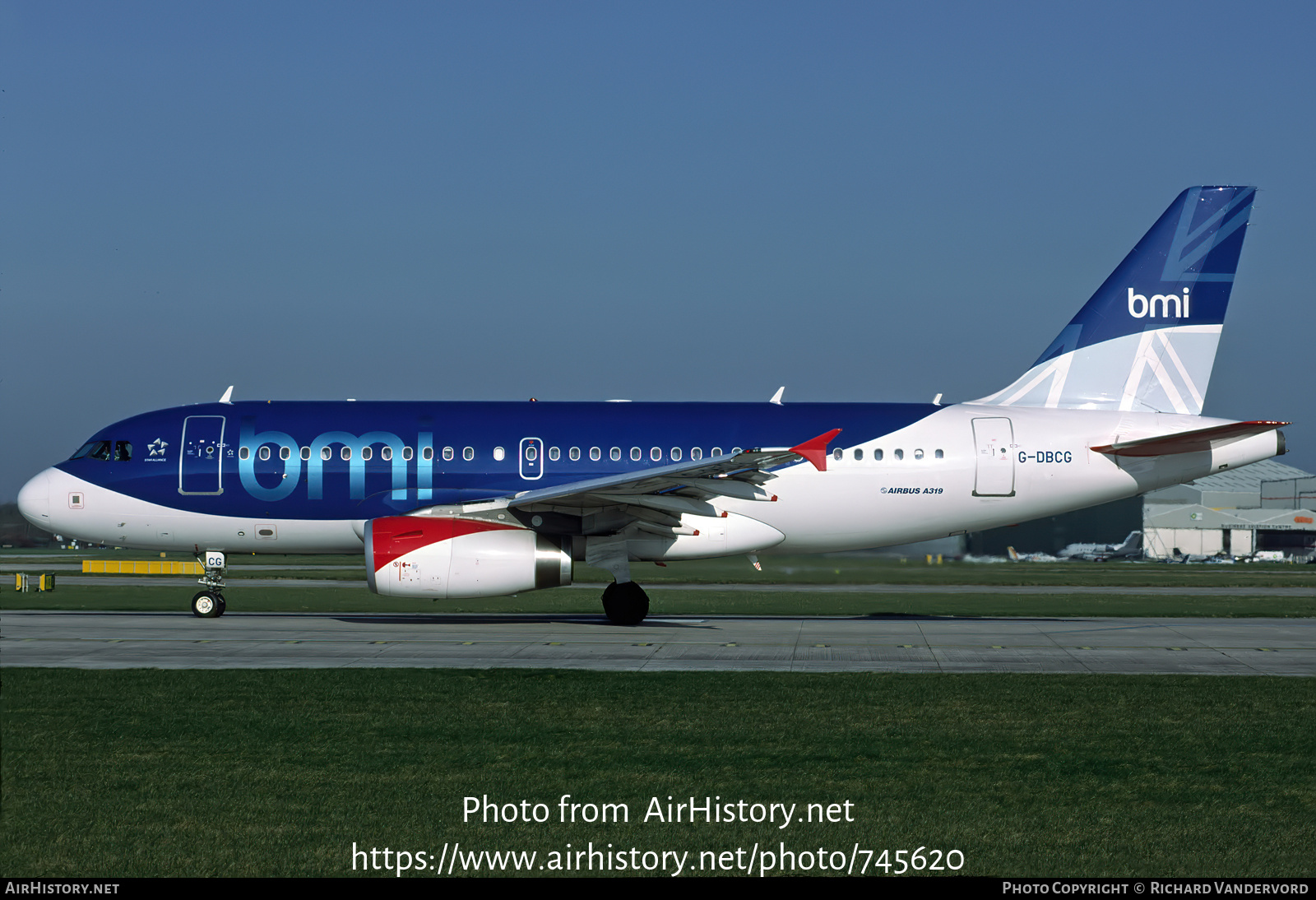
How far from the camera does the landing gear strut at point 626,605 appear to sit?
24.2 metres

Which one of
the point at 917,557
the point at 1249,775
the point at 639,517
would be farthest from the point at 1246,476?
the point at 1249,775

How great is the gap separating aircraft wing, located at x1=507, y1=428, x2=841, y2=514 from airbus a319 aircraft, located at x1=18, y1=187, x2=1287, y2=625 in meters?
0.14

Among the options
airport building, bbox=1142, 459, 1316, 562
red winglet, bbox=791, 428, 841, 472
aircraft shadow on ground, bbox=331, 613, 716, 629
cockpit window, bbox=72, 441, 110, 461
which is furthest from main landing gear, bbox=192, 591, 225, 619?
airport building, bbox=1142, 459, 1316, 562

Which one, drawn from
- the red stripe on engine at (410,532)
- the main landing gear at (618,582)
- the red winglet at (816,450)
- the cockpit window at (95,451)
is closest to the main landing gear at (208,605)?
the cockpit window at (95,451)

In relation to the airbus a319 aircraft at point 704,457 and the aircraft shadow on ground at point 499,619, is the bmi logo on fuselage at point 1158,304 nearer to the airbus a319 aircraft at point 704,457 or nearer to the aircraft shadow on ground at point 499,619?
the airbus a319 aircraft at point 704,457

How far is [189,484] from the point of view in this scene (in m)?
24.7

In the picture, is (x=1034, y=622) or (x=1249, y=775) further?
(x=1034, y=622)

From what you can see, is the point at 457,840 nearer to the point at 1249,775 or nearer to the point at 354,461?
the point at 1249,775

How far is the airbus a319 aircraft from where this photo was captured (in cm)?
2425

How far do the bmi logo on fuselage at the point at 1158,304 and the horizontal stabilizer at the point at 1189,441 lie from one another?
2840mm

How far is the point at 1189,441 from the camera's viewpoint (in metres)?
24.3

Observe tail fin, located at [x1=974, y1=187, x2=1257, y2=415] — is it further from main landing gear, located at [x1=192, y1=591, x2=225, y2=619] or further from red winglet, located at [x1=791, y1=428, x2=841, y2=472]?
main landing gear, located at [x1=192, y1=591, x2=225, y2=619]

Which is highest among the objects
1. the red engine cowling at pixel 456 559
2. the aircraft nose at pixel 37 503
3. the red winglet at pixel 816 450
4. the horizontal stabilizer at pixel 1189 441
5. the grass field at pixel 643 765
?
the horizontal stabilizer at pixel 1189 441

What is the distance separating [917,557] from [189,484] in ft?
53.4
